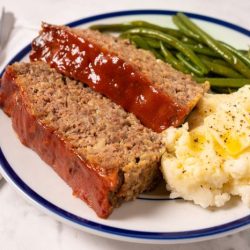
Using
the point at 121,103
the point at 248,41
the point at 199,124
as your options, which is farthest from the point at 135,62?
the point at 248,41

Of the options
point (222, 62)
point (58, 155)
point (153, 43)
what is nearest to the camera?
point (58, 155)

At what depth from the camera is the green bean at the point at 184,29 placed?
545 cm

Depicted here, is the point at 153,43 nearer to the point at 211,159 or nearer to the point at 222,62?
the point at 222,62

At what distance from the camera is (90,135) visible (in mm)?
4086

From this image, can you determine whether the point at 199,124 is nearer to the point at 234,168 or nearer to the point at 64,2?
the point at 234,168

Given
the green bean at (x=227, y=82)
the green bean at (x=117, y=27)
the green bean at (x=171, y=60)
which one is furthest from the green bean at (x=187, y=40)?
the green bean at (x=227, y=82)

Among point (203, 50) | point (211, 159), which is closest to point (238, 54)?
point (203, 50)

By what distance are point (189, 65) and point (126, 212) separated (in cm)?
197

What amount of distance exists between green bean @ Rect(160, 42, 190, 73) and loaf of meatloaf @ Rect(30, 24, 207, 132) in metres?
0.35

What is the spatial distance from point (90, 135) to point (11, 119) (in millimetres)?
905

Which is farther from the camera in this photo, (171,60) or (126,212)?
(171,60)

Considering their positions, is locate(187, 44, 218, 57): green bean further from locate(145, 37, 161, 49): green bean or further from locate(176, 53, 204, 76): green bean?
locate(145, 37, 161, 49): green bean

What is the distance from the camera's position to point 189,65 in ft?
16.9

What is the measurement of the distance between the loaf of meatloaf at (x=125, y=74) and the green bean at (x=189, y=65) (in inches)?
14.6
